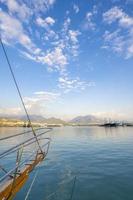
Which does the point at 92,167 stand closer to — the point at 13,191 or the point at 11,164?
the point at 11,164

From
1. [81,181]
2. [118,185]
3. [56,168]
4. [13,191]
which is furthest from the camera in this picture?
[56,168]

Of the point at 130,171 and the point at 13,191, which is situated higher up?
the point at 13,191

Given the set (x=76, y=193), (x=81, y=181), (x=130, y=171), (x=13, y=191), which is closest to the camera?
(x=13, y=191)

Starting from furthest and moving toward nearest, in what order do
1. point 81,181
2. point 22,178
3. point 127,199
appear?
1. point 81,181
2. point 127,199
3. point 22,178

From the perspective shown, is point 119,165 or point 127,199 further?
point 119,165

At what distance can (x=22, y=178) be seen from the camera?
307 inches

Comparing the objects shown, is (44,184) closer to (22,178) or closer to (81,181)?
(81,181)

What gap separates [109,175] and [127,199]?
19.3 ft

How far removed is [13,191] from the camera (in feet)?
21.3

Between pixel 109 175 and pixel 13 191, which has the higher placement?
pixel 13 191

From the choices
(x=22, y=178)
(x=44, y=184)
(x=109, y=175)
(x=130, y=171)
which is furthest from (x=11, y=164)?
(x=22, y=178)

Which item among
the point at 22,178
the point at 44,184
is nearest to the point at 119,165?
the point at 44,184

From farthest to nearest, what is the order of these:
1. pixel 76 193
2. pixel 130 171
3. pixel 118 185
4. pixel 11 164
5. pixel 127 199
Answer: pixel 11 164 < pixel 130 171 < pixel 118 185 < pixel 76 193 < pixel 127 199

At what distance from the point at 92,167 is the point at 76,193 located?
8.24m
